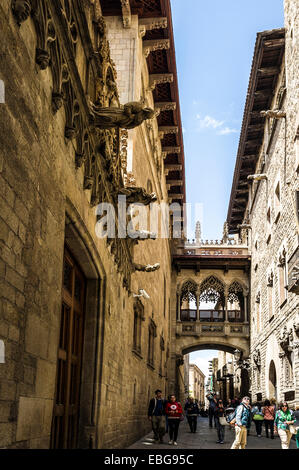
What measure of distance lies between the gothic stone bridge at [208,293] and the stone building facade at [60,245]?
19726mm

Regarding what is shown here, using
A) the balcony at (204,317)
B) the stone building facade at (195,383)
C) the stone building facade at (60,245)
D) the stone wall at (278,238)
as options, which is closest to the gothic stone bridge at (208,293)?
the balcony at (204,317)

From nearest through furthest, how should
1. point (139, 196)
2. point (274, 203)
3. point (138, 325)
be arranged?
point (139, 196), point (138, 325), point (274, 203)

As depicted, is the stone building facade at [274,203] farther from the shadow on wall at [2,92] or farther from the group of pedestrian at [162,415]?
the shadow on wall at [2,92]

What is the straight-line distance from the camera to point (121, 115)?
7172 mm

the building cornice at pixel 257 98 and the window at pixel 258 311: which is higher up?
the building cornice at pixel 257 98

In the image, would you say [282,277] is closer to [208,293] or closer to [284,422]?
[284,422]

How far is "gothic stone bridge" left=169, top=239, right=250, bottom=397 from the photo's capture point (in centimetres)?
3231

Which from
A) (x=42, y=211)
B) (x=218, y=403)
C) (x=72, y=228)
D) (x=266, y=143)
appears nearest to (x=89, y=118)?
(x=72, y=228)

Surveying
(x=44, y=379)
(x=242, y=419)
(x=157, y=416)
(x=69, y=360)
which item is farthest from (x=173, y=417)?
(x=44, y=379)

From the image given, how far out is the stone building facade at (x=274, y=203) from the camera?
17250 millimetres

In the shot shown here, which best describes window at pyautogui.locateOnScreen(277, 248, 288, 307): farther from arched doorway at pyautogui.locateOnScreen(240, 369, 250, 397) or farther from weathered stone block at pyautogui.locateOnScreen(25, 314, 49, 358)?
weathered stone block at pyautogui.locateOnScreen(25, 314, 49, 358)

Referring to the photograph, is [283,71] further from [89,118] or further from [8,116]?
[8,116]

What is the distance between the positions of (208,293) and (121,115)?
28.2 m

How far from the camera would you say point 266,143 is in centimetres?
2419
